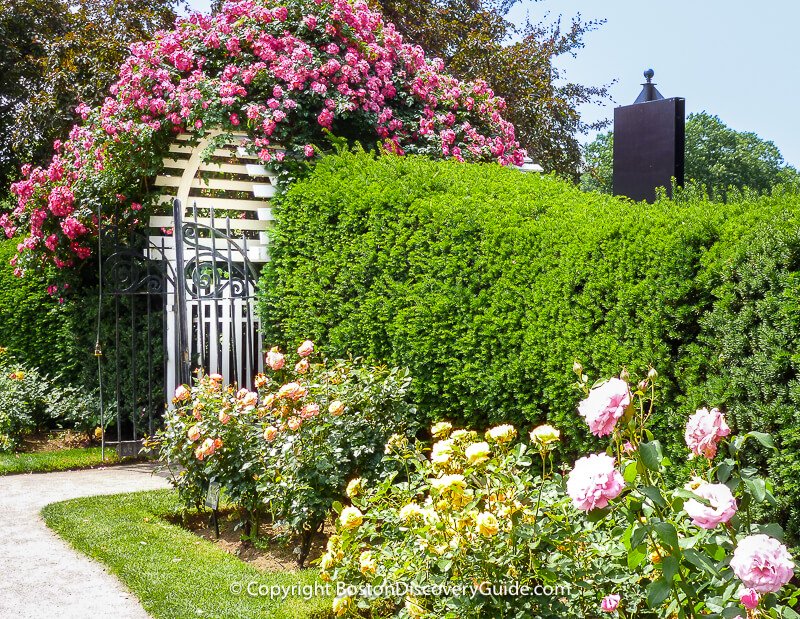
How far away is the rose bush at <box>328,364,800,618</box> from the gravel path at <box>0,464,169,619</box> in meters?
1.36

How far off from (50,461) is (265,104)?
440cm

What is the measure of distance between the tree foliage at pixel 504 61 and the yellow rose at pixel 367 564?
13276mm

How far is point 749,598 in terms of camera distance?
2412 mm

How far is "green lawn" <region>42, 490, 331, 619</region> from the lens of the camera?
13.5ft

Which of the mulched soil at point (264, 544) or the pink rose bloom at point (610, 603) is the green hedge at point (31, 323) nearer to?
the mulched soil at point (264, 544)

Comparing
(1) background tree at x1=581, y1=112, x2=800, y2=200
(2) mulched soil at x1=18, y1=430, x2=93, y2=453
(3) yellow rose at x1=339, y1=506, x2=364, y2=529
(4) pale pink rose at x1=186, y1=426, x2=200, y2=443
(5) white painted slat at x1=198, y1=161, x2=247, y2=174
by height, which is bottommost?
(2) mulched soil at x1=18, y1=430, x2=93, y2=453

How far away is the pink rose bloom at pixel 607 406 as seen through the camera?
2.54 m

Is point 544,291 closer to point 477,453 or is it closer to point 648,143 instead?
point 477,453

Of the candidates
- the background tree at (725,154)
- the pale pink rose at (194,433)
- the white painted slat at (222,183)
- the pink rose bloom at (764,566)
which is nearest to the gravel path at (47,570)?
the pale pink rose at (194,433)

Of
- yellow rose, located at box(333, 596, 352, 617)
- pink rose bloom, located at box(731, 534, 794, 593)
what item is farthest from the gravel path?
pink rose bloom, located at box(731, 534, 794, 593)

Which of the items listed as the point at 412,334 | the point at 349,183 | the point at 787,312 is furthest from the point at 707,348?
the point at 349,183

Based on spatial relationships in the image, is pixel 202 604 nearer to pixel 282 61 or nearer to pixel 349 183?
pixel 349 183

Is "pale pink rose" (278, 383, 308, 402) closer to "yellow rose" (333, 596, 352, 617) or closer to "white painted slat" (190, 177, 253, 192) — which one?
"yellow rose" (333, 596, 352, 617)

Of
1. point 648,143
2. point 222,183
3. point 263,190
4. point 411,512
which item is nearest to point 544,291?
point 411,512
